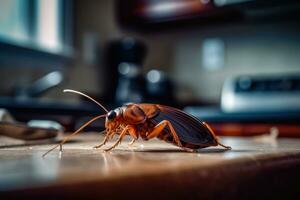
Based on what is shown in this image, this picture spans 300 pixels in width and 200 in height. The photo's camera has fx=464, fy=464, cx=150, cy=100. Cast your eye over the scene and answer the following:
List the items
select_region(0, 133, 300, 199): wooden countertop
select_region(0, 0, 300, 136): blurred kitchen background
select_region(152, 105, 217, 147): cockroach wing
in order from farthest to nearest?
1. select_region(0, 0, 300, 136): blurred kitchen background
2. select_region(152, 105, 217, 147): cockroach wing
3. select_region(0, 133, 300, 199): wooden countertop

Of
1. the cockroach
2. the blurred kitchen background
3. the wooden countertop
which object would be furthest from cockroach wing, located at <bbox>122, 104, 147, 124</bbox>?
the blurred kitchen background

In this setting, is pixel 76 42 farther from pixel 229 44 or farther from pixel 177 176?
pixel 177 176

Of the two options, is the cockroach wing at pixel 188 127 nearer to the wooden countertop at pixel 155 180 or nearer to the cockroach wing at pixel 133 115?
the cockroach wing at pixel 133 115

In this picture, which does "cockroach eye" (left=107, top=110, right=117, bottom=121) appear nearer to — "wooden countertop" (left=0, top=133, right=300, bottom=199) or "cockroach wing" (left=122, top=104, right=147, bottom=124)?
"cockroach wing" (left=122, top=104, right=147, bottom=124)

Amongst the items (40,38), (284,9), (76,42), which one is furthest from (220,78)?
(40,38)

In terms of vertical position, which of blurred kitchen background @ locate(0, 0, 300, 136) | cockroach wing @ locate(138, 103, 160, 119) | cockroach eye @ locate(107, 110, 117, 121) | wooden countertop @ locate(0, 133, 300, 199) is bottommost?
wooden countertop @ locate(0, 133, 300, 199)

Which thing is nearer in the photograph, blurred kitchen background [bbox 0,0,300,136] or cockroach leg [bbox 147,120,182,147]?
cockroach leg [bbox 147,120,182,147]
